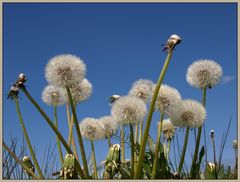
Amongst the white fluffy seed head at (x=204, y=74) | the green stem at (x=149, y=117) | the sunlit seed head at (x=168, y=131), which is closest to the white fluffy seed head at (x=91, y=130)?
the sunlit seed head at (x=168, y=131)

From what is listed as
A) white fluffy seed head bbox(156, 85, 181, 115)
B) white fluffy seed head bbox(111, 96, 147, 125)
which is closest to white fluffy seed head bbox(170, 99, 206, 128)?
white fluffy seed head bbox(156, 85, 181, 115)

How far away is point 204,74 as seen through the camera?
13.6 feet

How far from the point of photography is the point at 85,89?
Result: 4.33m

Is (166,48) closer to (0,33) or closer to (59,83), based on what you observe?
(59,83)

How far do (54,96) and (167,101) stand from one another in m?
1.34

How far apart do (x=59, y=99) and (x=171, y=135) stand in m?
1.20

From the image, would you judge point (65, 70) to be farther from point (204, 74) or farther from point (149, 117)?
point (204, 74)

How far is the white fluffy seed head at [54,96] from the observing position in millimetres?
4377

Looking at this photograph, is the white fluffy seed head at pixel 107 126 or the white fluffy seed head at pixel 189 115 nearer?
the white fluffy seed head at pixel 189 115

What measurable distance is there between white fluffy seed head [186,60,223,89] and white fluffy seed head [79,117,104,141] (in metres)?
1.03

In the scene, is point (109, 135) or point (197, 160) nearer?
point (197, 160)

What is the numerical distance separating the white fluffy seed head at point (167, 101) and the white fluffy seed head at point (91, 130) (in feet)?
2.99

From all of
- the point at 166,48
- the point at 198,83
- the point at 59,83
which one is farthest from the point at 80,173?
the point at 198,83

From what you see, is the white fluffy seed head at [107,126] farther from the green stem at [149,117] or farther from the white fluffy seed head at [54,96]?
the green stem at [149,117]
